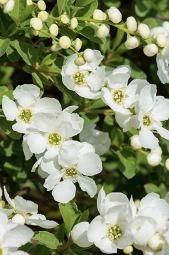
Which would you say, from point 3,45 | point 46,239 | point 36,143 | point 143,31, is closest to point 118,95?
point 143,31

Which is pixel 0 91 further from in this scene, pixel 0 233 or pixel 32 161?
pixel 0 233

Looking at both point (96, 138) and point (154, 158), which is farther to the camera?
point (96, 138)

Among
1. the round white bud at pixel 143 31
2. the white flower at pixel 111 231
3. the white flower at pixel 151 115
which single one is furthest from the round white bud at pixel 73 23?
the white flower at pixel 111 231

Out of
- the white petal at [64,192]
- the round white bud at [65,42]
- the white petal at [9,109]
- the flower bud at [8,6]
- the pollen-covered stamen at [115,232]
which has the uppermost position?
the flower bud at [8,6]

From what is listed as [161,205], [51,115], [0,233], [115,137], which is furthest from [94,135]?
[0,233]

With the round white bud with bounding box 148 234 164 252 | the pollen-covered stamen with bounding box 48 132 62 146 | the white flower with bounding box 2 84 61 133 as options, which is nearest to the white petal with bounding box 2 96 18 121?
the white flower with bounding box 2 84 61 133

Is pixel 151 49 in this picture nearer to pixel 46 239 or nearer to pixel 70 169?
pixel 70 169

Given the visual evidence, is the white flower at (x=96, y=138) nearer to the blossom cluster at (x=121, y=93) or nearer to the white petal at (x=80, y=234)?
the blossom cluster at (x=121, y=93)
